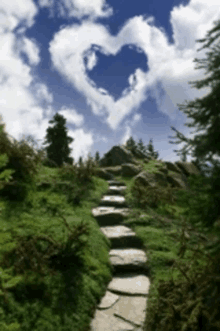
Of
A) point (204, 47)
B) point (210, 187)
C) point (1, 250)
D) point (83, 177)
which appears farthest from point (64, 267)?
point (83, 177)

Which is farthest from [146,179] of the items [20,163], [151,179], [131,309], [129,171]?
[131,309]

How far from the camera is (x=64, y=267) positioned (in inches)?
177

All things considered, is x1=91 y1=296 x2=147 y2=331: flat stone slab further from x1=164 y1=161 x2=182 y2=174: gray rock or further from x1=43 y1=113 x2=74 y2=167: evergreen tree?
x1=43 y1=113 x2=74 y2=167: evergreen tree

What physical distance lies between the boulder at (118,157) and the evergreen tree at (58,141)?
6.12m

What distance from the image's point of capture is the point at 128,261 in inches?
221

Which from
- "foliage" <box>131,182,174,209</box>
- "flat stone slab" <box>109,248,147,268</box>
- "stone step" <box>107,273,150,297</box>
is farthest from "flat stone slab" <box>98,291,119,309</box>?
"foliage" <box>131,182,174,209</box>

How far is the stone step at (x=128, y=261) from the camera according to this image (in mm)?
5484

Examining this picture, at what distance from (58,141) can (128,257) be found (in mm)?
19365

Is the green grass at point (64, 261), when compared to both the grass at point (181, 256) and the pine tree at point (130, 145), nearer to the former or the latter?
the grass at point (181, 256)

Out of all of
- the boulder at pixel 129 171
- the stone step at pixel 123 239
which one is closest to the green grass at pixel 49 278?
the stone step at pixel 123 239

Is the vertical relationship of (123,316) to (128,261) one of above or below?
below

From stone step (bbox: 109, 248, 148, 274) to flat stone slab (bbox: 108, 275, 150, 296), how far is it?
20 cm

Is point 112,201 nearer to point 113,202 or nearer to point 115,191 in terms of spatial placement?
point 113,202

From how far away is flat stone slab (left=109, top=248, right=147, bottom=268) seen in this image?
18.1 feet
